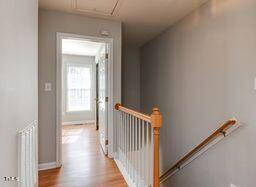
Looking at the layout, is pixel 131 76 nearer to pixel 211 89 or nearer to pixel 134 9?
pixel 134 9

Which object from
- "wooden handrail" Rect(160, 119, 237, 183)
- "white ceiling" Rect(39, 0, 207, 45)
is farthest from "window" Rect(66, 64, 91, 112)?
"wooden handrail" Rect(160, 119, 237, 183)

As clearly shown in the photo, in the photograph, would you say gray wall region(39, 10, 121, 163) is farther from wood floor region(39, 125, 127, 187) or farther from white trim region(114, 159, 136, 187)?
white trim region(114, 159, 136, 187)

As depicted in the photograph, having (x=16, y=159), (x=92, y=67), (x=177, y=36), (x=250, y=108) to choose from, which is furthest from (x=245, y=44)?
(x=92, y=67)

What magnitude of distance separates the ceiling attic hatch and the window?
3.46 m

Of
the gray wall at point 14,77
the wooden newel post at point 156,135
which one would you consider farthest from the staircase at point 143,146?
the gray wall at point 14,77

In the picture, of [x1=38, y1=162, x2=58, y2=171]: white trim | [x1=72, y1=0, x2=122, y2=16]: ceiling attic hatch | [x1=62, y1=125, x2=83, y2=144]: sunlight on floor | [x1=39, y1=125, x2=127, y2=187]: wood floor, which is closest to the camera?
[x1=39, y1=125, x2=127, y2=187]: wood floor

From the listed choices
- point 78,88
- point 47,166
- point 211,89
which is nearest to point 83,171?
point 47,166

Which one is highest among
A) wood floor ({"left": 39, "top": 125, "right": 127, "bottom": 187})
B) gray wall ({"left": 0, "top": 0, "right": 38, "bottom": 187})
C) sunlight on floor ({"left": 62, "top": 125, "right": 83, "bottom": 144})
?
gray wall ({"left": 0, "top": 0, "right": 38, "bottom": 187})

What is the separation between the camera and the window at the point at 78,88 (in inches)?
227

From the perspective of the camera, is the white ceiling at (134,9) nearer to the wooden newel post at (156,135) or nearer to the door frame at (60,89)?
the door frame at (60,89)

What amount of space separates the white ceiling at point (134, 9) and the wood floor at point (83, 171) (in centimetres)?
242

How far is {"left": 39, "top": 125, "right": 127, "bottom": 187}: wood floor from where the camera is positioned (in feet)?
6.97

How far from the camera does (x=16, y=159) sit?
1.20 m

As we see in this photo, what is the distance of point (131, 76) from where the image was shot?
4852mm
